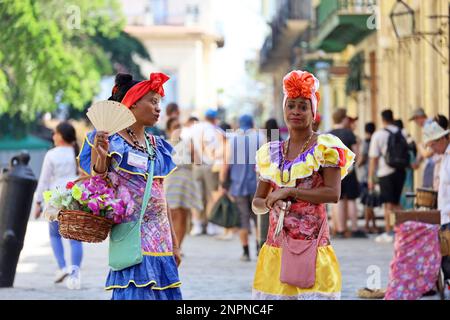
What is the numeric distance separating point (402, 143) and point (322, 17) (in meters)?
20.9

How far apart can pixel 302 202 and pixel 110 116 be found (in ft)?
3.58

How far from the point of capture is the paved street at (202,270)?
13.6m

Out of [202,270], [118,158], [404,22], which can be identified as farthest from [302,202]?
[404,22]

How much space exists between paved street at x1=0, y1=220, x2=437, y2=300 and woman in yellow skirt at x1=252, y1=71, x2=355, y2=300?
538 cm

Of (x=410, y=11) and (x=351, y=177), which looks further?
(x=410, y=11)

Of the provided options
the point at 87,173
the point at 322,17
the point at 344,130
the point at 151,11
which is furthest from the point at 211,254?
the point at 151,11

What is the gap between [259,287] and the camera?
7699mm

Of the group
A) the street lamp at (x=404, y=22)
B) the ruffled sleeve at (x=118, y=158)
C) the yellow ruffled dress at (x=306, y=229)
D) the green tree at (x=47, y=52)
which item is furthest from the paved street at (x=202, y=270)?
the green tree at (x=47, y=52)

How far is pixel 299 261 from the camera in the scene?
7.61m

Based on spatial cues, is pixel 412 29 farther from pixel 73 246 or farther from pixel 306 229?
pixel 306 229

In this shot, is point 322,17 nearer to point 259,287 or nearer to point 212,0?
point 259,287

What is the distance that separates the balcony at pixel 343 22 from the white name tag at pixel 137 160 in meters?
24.9

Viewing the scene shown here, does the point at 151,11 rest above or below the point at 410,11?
above
